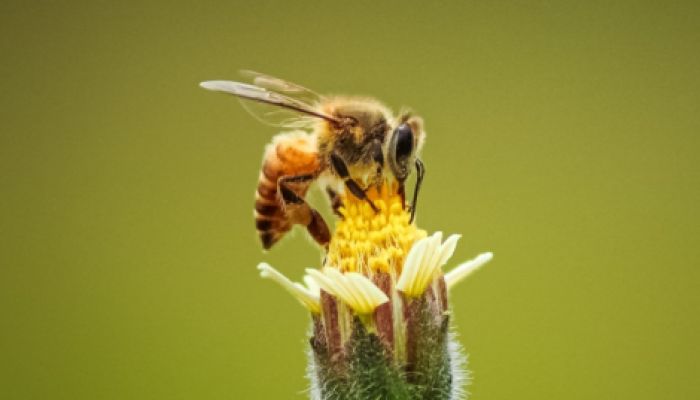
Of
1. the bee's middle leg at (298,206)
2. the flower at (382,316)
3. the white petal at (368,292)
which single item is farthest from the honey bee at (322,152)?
the white petal at (368,292)

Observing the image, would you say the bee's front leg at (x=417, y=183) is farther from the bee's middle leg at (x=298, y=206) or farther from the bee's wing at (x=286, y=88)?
the bee's wing at (x=286, y=88)

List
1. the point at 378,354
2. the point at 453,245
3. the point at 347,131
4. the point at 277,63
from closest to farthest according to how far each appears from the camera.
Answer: the point at 378,354
the point at 453,245
the point at 347,131
the point at 277,63

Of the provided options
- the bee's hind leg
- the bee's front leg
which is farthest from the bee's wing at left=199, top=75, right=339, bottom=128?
the bee's front leg

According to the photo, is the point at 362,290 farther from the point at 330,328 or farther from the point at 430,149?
the point at 430,149

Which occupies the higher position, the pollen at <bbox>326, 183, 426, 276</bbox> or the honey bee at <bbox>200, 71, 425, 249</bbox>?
the honey bee at <bbox>200, 71, 425, 249</bbox>

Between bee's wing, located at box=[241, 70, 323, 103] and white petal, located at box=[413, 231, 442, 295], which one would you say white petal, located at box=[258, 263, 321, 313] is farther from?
bee's wing, located at box=[241, 70, 323, 103]

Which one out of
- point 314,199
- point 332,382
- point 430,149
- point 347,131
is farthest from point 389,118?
point 430,149

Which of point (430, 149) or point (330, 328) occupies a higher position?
point (430, 149)

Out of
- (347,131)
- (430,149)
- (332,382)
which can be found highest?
(430,149)
